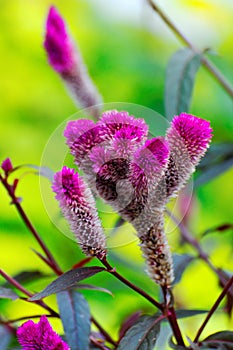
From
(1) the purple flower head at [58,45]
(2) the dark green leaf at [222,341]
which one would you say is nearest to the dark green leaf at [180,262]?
(2) the dark green leaf at [222,341]

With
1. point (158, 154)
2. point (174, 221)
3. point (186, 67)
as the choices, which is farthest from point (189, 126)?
point (186, 67)

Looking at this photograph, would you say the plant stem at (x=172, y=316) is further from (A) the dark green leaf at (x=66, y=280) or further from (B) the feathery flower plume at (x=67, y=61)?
(B) the feathery flower plume at (x=67, y=61)

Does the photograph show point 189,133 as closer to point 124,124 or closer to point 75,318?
point 124,124

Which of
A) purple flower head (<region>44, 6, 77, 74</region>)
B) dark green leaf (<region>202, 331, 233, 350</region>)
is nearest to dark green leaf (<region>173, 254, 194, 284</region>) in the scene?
dark green leaf (<region>202, 331, 233, 350</region>)

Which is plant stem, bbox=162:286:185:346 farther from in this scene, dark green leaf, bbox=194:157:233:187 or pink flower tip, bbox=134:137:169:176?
dark green leaf, bbox=194:157:233:187

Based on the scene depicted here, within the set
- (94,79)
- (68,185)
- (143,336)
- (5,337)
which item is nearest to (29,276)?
(5,337)

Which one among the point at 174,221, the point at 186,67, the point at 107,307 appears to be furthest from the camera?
the point at 107,307

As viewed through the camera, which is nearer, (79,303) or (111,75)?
(79,303)

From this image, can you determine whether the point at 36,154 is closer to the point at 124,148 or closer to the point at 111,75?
the point at 111,75
